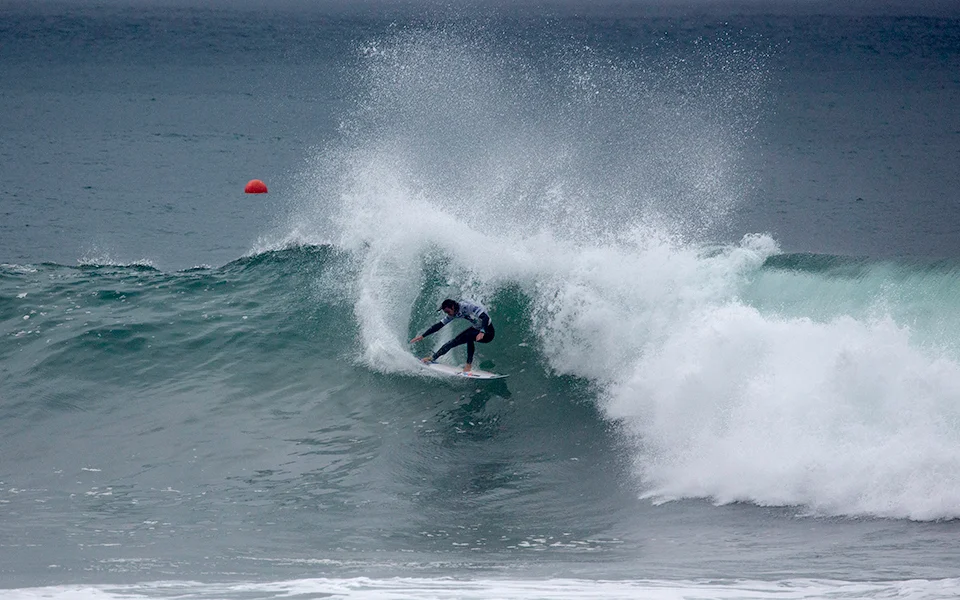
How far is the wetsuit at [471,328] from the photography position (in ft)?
43.2

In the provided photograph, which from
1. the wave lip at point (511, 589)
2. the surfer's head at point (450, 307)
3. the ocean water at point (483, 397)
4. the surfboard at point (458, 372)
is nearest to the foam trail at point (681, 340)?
the ocean water at point (483, 397)

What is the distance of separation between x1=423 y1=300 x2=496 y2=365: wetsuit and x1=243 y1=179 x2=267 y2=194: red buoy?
17152mm

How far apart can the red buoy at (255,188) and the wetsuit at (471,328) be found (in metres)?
17.2

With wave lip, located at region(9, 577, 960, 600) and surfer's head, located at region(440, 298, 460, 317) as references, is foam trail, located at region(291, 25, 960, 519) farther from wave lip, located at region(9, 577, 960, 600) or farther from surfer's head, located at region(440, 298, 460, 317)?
wave lip, located at region(9, 577, 960, 600)

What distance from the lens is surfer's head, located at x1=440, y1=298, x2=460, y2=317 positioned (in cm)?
1293

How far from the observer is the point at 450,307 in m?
13.0

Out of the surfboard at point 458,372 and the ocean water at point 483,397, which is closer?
the ocean water at point 483,397

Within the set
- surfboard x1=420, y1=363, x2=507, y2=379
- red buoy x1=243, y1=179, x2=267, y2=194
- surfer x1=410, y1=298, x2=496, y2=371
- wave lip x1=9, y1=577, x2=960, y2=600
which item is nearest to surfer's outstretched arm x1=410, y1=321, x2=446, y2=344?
surfer x1=410, y1=298, x2=496, y2=371

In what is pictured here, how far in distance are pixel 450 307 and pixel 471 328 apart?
0.49 metres

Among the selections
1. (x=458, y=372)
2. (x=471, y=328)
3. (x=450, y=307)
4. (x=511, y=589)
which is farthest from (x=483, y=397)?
(x=511, y=589)

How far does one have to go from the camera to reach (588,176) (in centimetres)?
2975

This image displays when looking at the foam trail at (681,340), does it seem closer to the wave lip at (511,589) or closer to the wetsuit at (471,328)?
the wetsuit at (471,328)

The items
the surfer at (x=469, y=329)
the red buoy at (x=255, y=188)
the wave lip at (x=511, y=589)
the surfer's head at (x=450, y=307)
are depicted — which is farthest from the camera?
the red buoy at (x=255, y=188)

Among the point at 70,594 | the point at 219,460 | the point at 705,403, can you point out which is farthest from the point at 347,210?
the point at 70,594
